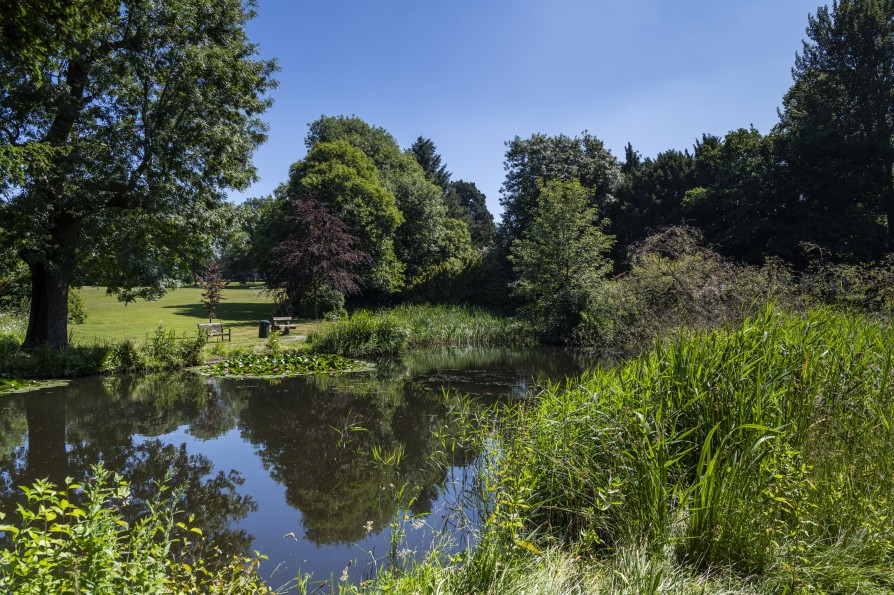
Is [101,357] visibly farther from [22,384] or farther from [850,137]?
[850,137]

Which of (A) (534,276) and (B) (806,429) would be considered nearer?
(B) (806,429)

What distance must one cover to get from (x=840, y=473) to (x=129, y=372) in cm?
1416

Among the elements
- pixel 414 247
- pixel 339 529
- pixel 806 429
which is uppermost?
pixel 414 247

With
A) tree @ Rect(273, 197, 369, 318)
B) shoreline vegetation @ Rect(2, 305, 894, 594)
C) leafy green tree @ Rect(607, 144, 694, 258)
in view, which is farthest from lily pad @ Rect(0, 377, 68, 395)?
leafy green tree @ Rect(607, 144, 694, 258)

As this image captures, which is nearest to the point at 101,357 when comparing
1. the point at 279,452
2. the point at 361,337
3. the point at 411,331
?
the point at 361,337

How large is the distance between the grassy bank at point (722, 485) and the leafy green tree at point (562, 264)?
1614 cm

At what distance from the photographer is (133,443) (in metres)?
7.44

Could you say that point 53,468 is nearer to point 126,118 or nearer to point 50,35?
point 50,35

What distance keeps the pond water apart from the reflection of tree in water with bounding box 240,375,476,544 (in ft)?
0.08

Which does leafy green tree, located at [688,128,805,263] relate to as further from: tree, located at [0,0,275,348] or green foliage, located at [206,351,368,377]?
tree, located at [0,0,275,348]

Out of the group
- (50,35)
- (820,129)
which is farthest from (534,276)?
(50,35)

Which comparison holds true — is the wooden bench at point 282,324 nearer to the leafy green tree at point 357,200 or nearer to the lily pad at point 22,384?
the leafy green tree at point 357,200

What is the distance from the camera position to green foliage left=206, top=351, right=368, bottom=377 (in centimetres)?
1296

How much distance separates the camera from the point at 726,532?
3041 mm
